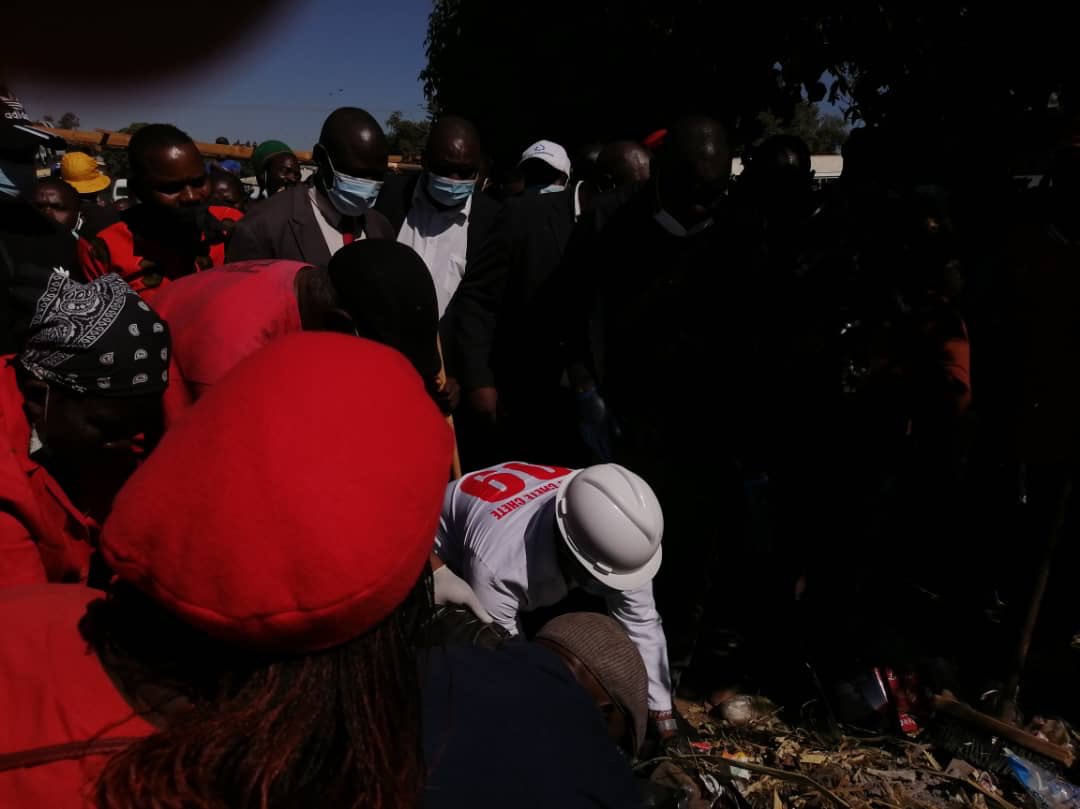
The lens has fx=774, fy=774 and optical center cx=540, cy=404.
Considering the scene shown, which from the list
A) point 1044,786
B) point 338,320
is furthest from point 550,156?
Answer: point 1044,786

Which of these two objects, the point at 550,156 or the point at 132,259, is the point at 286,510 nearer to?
the point at 132,259

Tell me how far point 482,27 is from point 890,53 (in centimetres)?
572

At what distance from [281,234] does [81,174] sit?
558cm

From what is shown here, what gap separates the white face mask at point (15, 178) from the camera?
268 cm

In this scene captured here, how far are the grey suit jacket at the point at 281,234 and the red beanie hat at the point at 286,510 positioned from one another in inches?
101

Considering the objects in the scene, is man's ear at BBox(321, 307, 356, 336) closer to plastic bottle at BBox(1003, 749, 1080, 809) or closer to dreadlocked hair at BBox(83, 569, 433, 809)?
dreadlocked hair at BBox(83, 569, 433, 809)

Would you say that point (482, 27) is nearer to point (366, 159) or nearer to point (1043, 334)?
point (366, 159)

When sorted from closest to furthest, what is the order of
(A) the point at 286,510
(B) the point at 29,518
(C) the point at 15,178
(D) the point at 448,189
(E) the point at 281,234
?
(A) the point at 286,510, (B) the point at 29,518, (C) the point at 15,178, (E) the point at 281,234, (D) the point at 448,189

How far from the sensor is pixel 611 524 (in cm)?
239

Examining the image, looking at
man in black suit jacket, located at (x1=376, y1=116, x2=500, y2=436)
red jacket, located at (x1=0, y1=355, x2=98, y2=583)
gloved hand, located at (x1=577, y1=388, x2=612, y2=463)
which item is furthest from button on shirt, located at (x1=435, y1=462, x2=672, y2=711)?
man in black suit jacket, located at (x1=376, y1=116, x2=500, y2=436)

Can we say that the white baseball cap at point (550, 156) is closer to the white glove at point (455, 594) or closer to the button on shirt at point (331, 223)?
the button on shirt at point (331, 223)

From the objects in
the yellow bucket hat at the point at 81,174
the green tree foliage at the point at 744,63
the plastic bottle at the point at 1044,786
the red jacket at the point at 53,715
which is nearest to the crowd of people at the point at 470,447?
the red jacket at the point at 53,715

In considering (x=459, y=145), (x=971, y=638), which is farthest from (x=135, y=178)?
→ (x=971, y=638)

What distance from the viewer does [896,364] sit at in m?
3.32
